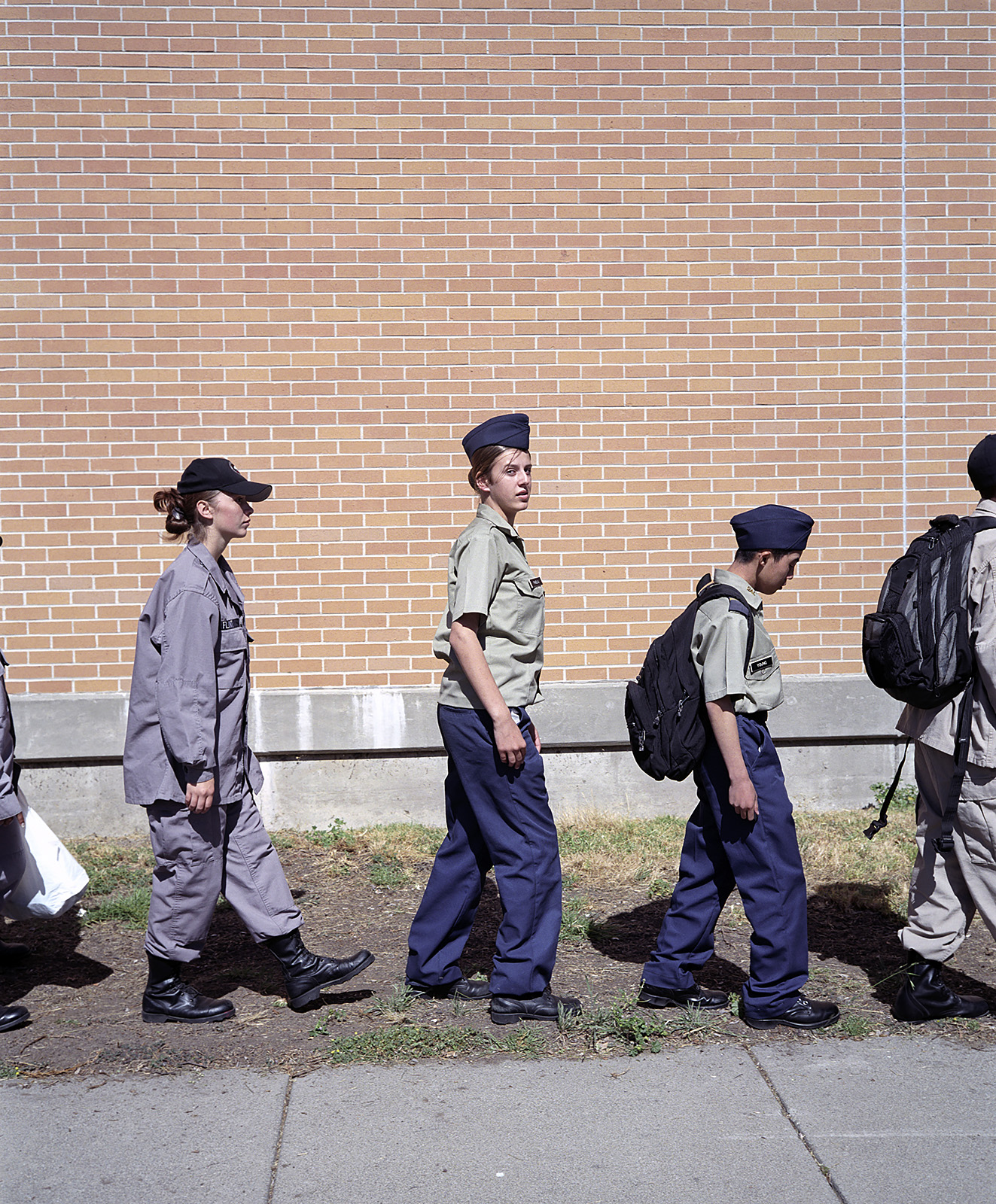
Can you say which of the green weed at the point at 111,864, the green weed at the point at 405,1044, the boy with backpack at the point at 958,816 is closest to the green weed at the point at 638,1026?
the green weed at the point at 405,1044

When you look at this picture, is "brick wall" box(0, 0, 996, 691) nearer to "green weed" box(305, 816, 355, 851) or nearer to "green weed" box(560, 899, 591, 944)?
"green weed" box(305, 816, 355, 851)

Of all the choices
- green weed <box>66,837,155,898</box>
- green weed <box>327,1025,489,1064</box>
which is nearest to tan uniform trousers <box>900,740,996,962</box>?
green weed <box>327,1025,489,1064</box>

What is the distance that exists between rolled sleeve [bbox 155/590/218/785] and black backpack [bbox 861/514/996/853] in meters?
2.29

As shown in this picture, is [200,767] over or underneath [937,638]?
underneath

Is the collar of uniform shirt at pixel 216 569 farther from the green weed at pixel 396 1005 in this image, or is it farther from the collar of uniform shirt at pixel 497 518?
the green weed at pixel 396 1005

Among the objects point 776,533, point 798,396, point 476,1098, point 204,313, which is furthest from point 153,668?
point 798,396

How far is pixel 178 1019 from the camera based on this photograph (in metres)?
4.01

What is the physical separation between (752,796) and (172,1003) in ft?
7.20

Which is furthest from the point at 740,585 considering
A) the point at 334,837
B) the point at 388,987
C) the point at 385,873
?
the point at 334,837

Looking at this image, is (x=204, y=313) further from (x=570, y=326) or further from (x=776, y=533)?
(x=776, y=533)

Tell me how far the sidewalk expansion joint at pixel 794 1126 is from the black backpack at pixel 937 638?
94 cm

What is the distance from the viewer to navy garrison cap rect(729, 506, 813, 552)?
3824 millimetres

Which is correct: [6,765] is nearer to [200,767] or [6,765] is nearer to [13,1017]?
[200,767]

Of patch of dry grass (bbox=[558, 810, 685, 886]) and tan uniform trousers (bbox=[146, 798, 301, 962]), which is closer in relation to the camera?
tan uniform trousers (bbox=[146, 798, 301, 962])
